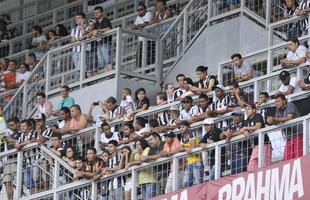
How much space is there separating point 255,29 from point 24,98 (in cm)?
507

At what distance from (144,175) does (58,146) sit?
2.83 metres

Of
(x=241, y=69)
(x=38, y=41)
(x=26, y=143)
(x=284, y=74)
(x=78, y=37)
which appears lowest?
(x=26, y=143)

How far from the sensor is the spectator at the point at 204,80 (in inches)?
1204

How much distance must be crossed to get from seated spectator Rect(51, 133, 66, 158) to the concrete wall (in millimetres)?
3020

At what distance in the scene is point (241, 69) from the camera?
Answer: 30.4m

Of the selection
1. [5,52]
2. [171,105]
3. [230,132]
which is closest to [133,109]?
[171,105]

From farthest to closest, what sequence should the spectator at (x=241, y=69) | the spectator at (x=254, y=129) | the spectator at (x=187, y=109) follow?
the spectator at (x=241, y=69) < the spectator at (x=187, y=109) < the spectator at (x=254, y=129)

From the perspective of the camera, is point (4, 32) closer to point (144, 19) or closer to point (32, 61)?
point (32, 61)

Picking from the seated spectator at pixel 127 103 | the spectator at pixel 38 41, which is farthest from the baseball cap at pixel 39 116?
the spectator at pixel 38 41

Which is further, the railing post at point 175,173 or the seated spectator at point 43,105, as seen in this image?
the seated spectator at point 43,105

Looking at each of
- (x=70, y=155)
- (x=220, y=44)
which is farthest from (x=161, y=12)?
(x=70, y=155)

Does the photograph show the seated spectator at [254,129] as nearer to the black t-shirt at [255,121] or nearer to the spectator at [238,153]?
the black t-shirt at [255,121]

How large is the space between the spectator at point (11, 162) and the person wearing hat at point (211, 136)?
171 inches

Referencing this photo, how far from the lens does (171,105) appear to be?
30.8 meters
